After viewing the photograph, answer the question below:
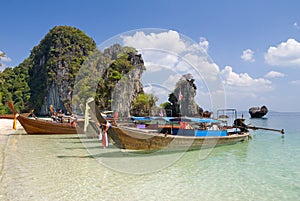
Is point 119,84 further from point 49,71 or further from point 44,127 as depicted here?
point 49,71

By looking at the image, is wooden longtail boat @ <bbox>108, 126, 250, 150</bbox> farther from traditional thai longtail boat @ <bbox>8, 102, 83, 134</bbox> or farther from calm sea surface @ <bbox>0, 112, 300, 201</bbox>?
traditional thai longtail boat @ <bbox>8, 102, 83, 134</bbox>

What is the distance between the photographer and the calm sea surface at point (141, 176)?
534 cm

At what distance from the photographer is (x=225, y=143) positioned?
42.1ft

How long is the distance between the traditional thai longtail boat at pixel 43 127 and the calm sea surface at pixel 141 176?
603 centimetres

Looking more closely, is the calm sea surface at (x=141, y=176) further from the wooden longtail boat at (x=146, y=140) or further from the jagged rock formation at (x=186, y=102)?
the jagged rock formation at (x=186, y=102)

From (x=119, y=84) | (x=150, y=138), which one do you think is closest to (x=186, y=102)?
(x=119, y=84)

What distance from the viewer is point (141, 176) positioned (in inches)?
260

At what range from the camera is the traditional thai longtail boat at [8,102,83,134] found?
15.4 m

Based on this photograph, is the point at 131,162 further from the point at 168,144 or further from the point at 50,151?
the point at 50,151

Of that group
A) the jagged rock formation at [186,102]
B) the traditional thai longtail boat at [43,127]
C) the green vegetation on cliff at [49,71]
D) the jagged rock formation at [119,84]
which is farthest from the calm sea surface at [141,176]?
the green vegetation on cliff at [49,71]

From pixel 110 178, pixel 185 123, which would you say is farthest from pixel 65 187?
pixel 185 123

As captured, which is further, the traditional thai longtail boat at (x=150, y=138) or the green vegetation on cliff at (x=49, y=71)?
the green vegetation on cliff at (x=49, y=71)

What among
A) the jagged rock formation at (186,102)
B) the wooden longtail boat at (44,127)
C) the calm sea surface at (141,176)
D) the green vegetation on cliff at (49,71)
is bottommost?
the calm sea surface at (141,176)

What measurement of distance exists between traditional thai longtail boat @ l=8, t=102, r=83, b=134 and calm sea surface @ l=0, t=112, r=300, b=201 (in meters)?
6.03
